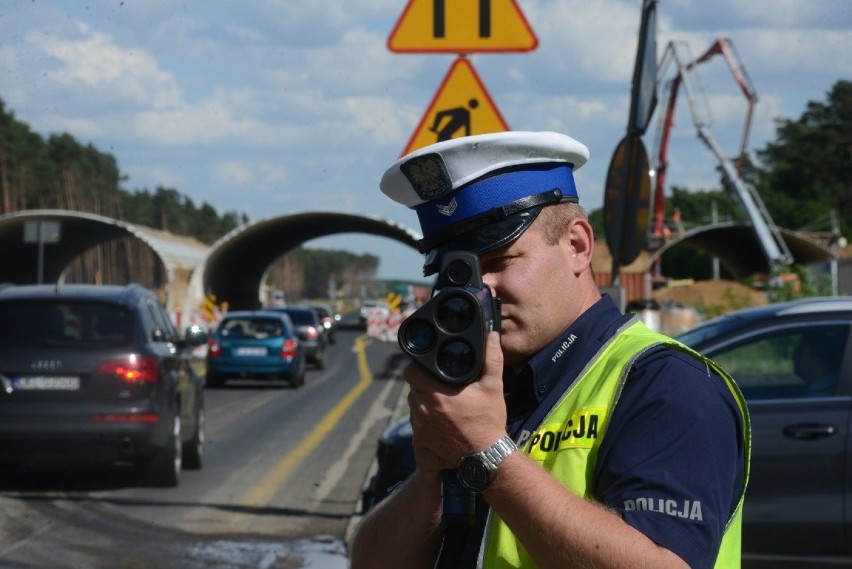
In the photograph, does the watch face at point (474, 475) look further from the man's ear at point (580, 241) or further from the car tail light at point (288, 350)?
the car tail light at point (288, 350)

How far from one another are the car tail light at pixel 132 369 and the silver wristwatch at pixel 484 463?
10480 mm

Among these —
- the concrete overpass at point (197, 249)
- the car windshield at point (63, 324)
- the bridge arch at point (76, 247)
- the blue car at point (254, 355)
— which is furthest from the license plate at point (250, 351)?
the bridge arch at point (76, 247)

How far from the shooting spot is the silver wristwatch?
2.24 meters

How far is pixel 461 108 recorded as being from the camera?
870 cm

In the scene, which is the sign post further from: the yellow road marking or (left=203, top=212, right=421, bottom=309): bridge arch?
(left=203, top=212, right=421, bottom=309): bridge arch

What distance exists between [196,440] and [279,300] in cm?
7770

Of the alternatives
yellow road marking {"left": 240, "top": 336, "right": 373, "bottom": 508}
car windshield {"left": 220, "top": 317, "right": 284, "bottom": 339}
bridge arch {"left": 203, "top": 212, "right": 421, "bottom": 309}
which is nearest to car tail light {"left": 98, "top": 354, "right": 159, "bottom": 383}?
yellow road marking {"left": 240, "top": 336, "right": 373, "bottom": 508}

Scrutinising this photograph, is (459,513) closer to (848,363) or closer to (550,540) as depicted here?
(550,540)

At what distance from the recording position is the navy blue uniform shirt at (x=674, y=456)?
2.19 meters

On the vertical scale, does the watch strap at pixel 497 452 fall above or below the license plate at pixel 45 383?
above

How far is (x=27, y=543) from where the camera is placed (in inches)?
386

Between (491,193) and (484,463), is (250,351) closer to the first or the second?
(491,193)

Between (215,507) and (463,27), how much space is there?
5.00m

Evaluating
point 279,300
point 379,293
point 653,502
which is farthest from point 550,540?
point 379,293
